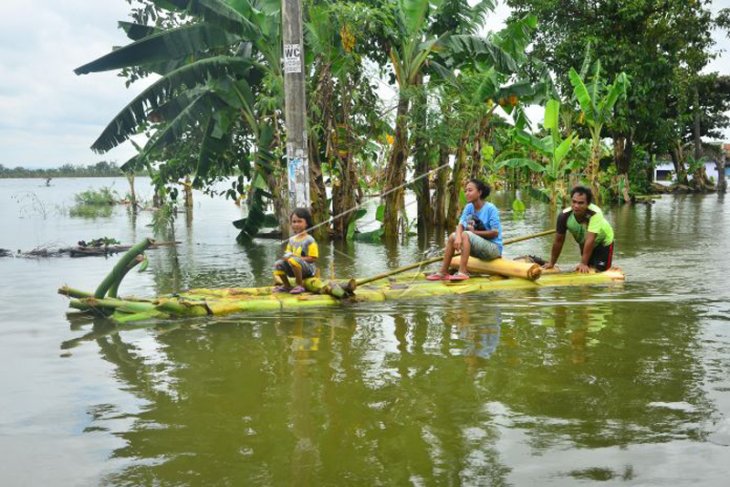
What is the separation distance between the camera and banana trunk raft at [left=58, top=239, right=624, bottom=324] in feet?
22.2

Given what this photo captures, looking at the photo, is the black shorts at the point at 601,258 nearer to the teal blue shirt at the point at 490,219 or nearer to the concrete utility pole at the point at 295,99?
the teal blue shirt at the point at 490,219

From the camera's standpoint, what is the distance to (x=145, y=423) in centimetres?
417

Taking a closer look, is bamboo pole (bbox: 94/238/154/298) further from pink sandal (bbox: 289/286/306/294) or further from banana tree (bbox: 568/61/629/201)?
banana tree (bbox: 568/61/629/201)

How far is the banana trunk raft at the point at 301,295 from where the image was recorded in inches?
266

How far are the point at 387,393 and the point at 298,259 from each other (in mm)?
3291

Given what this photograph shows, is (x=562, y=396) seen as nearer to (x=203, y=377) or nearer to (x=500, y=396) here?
(x=500, y=396)

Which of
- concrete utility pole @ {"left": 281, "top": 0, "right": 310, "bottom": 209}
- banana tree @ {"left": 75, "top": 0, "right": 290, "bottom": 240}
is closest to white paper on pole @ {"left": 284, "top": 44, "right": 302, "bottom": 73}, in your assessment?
concrete utility pole @ {"left": 281, "top": 0, "right": 310, "bottom": 209}

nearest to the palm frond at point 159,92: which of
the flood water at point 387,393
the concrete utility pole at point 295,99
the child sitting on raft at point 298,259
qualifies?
the concrete utility pole at point 295,99

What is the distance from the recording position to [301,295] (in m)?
7.46

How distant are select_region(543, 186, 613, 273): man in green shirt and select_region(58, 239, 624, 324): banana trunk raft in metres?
0.20

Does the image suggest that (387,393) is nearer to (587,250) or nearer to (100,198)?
(587,250)

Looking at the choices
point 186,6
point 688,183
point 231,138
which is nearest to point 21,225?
point 231,138

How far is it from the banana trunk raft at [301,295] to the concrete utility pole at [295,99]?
1.87 meters

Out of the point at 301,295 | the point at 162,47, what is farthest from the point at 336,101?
the point at 301,295
